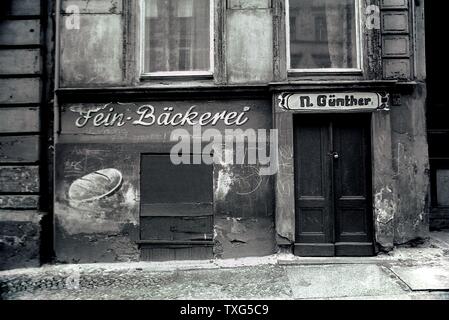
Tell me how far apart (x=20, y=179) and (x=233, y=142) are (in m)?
3.94

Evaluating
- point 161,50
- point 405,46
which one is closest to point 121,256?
point 161,50

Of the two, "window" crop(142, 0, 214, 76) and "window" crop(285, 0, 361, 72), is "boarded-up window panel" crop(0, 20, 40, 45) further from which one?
"window" crop(285, 0, 361, 72)

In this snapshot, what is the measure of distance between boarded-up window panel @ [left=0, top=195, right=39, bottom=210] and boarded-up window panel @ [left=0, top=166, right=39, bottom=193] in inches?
5.0

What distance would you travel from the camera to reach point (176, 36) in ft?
23.2

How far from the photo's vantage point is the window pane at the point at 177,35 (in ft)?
23.0

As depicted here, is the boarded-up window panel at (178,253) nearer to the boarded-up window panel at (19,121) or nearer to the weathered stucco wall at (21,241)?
the weathered stucco wall at (21,241)

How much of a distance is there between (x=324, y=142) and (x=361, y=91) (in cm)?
112

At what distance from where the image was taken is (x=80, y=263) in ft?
21.6

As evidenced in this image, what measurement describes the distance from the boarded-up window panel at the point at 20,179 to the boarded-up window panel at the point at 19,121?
2.35ft

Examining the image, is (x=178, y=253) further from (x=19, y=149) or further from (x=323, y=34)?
(x=323, y=34)

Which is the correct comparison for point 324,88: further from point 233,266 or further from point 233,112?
point 233,266

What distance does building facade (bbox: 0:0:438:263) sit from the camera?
6.52 meters

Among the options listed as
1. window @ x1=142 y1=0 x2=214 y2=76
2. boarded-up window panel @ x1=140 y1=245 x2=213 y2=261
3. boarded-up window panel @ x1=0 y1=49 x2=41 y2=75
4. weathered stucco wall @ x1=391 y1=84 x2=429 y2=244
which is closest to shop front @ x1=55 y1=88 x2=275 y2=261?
boarded-up window panel @ x1=140 y1=245 x2=213 y2=261

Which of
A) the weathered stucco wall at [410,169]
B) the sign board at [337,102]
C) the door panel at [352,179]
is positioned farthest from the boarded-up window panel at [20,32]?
the weathered stucco wall at [410,169]
